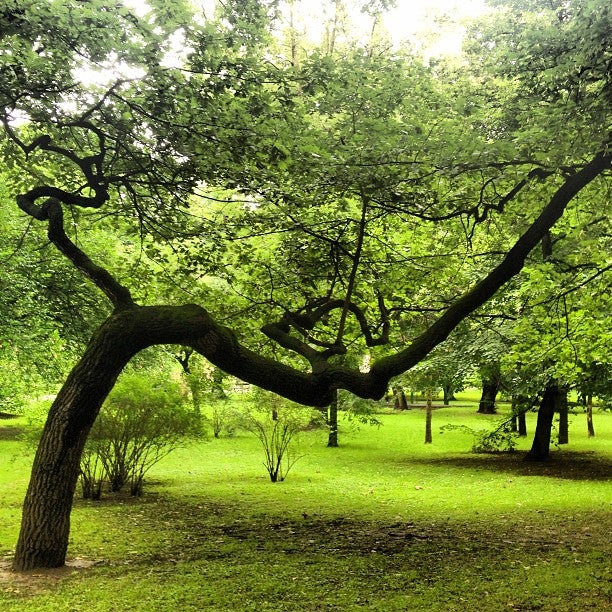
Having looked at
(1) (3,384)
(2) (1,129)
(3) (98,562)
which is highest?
(2) (1,129)

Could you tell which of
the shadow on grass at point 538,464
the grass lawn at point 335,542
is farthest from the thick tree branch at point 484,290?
the shadow on grass at point 538,464

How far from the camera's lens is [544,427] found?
1845 centimetres

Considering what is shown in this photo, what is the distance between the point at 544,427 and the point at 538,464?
1.15m

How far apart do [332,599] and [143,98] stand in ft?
17.1

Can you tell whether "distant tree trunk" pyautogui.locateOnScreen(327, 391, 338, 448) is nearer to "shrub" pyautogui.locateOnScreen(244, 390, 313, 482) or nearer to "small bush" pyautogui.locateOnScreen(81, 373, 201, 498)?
"shrub" pyautogui.locateOnScreen(244, 390, 313, 482)


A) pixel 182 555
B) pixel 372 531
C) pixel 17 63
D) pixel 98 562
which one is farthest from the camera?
pixel 372 531

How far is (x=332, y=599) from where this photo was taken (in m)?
5.84

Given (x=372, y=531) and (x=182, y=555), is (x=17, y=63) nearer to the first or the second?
(x=182, y=555)

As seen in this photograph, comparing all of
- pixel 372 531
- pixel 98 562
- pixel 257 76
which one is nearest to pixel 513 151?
pixel 257 76

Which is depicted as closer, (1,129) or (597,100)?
(597,100)

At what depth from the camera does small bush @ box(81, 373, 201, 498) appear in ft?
36.9

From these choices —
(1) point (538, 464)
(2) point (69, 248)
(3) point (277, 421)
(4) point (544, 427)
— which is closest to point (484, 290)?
(2) point (69, 248)

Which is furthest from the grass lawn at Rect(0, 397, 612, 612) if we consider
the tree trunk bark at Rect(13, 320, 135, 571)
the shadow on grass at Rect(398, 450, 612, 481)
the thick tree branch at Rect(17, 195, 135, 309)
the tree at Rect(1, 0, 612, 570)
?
the thick tree branch at Rect(17, 195, 135, 309)

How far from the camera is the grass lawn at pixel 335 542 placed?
19.3 ft
